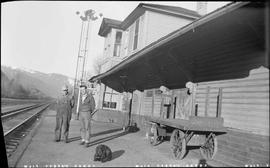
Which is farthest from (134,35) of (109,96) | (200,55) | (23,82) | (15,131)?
(23,82)

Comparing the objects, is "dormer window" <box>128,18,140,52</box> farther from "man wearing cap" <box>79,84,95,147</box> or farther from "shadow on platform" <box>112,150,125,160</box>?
"shadow on platform" <box>112,150,125,160</box>

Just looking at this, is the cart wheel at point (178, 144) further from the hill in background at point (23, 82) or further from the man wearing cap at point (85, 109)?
the hill in background at point (23, 82)

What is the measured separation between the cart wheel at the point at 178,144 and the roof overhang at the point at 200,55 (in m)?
1.71

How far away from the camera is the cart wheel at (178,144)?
5.59 meters

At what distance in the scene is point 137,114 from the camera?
40.6ft

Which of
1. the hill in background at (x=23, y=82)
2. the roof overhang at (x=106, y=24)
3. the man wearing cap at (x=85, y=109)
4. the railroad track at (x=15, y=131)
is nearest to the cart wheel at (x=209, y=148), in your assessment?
the man wearing cap at (x=85, y=109)

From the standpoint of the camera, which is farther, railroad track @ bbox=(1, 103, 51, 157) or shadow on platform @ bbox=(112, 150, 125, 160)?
railroad track @ bbox=(1, 103, 51, 157)

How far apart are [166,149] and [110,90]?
3112 millimetres

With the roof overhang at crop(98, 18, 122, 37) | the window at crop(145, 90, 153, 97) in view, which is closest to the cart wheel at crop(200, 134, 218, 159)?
the roof overhang at crop(98, 18, 122, 37)

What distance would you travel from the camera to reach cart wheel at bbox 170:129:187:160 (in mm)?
5594

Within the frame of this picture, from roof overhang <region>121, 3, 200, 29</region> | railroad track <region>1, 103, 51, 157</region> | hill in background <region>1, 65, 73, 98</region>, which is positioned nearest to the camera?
hill in background <region>1, 65, 73, 98</region>

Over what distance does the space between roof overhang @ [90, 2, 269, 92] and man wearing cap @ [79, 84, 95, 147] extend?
252mm

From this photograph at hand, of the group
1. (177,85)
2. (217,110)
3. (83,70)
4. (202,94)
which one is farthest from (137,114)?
(83,70)

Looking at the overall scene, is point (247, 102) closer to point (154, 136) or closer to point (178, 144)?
point (178, 144)
